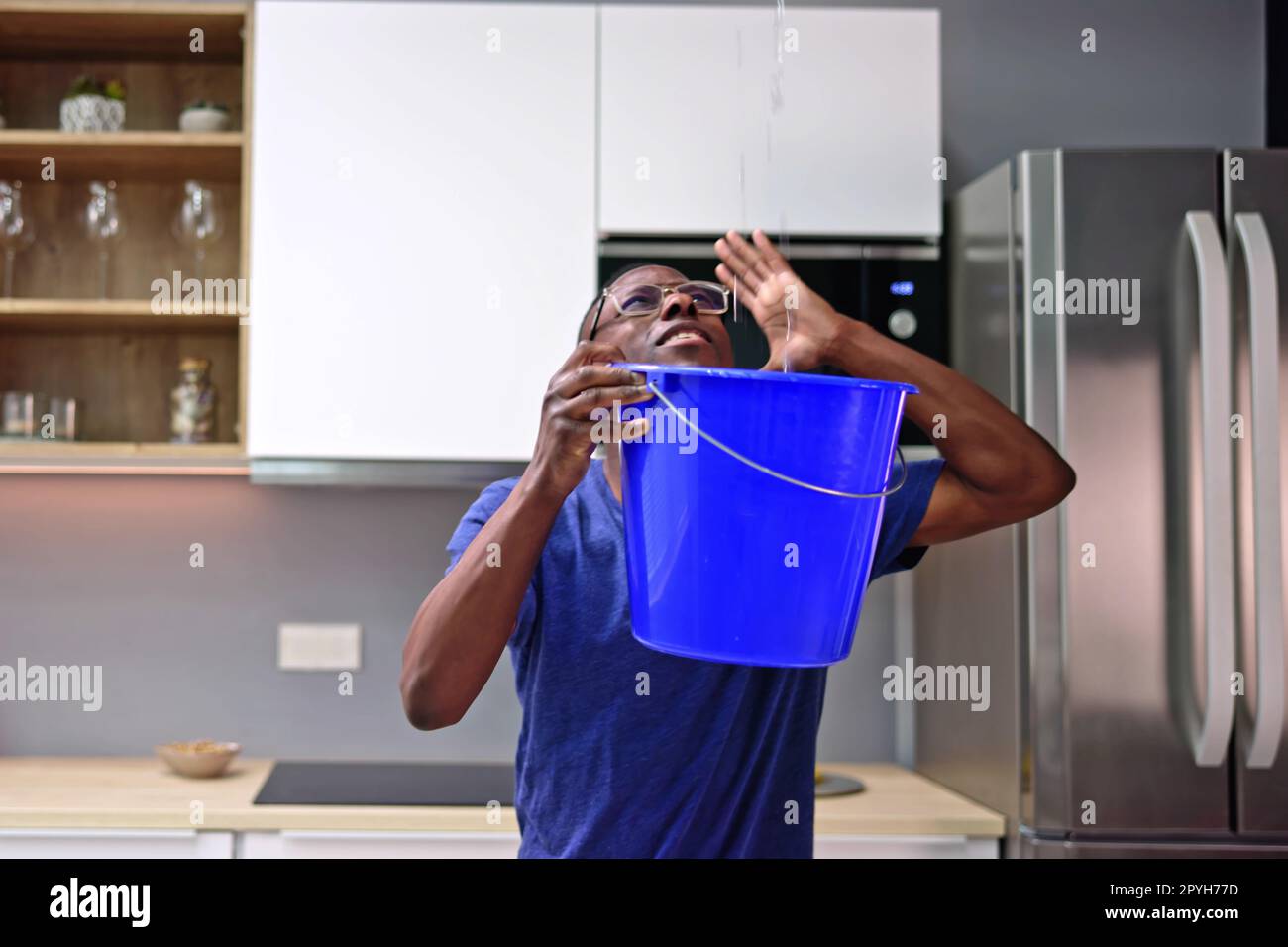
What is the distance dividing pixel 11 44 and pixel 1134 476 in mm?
2143

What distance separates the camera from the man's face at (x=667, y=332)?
1164mm

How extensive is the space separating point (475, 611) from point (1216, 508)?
4.05ft

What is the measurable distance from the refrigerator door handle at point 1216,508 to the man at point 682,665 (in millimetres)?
700

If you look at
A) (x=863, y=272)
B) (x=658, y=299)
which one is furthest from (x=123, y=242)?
(x=658, y=299)

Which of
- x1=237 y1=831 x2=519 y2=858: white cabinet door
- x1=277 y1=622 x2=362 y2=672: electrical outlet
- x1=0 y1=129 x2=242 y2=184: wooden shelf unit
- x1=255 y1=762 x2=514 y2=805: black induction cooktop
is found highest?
x1=0 y1=129 x2=242 y2=184: wooden shelf unit

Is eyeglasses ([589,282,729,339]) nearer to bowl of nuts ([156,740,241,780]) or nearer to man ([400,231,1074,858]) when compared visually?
man ([400,231,1074,858])

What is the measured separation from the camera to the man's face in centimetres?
116

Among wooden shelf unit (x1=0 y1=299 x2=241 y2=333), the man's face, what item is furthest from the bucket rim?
wooden shelf unit (x1=0 y1=299 x2=241 y2=333)

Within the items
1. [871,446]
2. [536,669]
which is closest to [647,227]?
[536,669]

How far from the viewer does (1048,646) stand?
1.81m

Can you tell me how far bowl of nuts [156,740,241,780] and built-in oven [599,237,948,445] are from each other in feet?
3.40

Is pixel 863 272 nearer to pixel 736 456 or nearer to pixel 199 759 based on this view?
pixel 736 456

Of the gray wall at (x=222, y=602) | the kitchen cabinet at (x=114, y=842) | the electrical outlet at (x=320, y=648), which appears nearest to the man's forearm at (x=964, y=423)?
the kitchen cabinet at (x=114, y=842)

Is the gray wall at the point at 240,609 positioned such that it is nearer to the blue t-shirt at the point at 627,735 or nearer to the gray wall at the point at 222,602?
the gray wall at the point at 222,602
